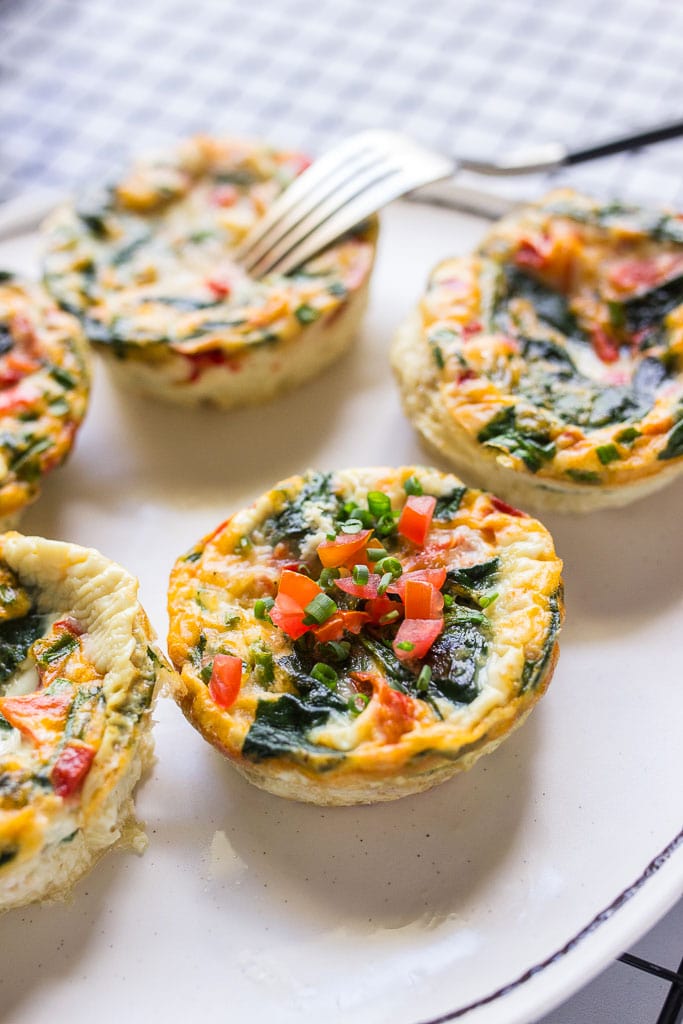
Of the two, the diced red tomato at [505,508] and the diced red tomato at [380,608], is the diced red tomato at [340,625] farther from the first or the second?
the diced red tomato at [505,508]

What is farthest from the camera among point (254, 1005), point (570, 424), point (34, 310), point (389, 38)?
point (389, 38)

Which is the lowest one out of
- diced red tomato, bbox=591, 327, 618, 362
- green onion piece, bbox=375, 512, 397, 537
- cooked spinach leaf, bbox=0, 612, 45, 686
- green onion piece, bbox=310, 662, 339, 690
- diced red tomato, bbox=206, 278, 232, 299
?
cooked spinach leaf, bbox=0, 612, 45, 686

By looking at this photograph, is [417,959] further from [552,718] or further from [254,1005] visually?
[552,718]

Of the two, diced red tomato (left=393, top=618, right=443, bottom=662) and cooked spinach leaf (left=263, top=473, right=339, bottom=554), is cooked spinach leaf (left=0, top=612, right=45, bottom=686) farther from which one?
diced red tomato (left=393, top=618, right=443, bottom=662)

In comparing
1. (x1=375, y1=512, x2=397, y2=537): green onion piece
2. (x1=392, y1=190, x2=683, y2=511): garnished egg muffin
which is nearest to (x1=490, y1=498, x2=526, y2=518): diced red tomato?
(x1=392, y1=190, x2=683, y2=511): garnished egg muffin

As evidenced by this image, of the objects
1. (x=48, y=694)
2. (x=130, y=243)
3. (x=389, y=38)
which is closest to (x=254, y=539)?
(x=48, y=694)

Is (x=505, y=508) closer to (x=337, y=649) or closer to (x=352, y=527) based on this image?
(x=352, y=527)
